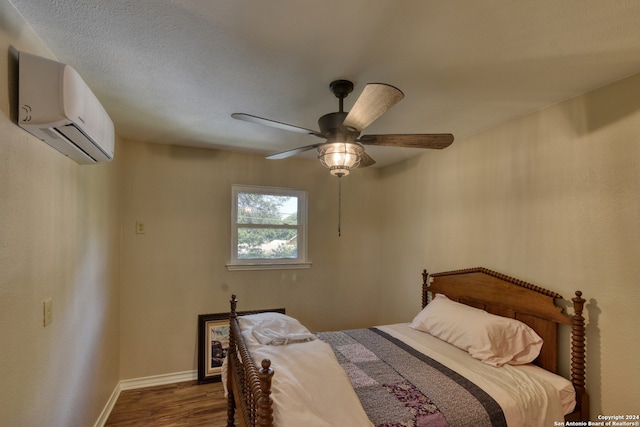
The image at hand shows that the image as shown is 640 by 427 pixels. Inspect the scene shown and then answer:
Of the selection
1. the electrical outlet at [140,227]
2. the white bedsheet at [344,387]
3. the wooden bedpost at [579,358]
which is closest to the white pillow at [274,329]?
the white bedsheet at [344,387]

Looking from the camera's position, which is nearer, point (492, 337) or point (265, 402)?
point (265, 402)

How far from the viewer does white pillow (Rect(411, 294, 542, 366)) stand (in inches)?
84.0

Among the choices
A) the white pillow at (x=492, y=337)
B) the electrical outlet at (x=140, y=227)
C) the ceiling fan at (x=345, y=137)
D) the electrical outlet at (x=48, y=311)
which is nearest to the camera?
the electrical outlet at (x=48, y=311)

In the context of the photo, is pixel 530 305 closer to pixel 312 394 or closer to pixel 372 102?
pixel 312 394

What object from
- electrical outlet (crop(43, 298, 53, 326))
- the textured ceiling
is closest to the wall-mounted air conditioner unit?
the textured ceiling

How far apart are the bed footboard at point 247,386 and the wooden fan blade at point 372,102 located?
3.93 feet

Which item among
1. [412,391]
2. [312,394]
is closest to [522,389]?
[412,391]

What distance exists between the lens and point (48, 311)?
5.09 ft

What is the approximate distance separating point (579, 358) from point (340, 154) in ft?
6.52

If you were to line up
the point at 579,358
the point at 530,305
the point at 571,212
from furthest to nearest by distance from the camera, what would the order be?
the point at 530,305
the point at 571,212
the point at 579,358

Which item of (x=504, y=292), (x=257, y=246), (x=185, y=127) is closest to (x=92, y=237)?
(x=185, y=127)

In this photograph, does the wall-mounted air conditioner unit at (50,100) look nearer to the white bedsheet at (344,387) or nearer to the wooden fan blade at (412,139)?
the wooden fan blade at (412,139)

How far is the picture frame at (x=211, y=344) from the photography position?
3.21 metres

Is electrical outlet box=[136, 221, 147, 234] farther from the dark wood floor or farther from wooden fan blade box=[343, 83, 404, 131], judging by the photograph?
wooden fan blade box=[343, 83, 404, 131]
